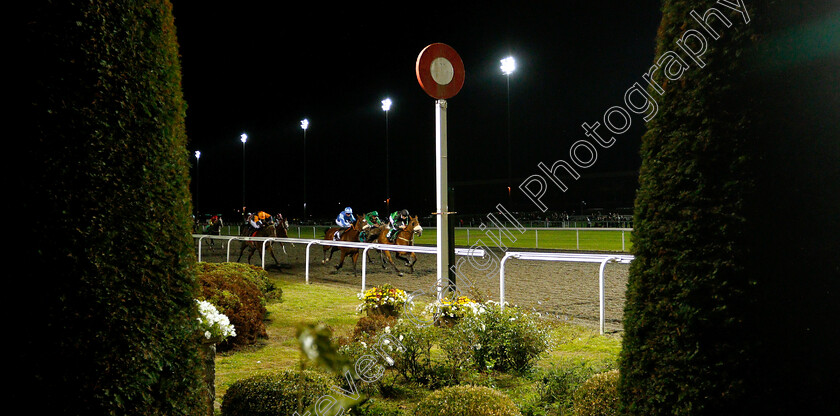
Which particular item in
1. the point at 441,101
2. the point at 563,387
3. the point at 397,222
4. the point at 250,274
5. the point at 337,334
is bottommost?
the point at 337,334

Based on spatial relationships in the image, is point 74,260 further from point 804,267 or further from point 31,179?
point 804,267

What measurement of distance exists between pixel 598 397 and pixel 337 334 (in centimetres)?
351

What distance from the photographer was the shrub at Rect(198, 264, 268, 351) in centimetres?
511

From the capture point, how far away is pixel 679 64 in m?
1.54

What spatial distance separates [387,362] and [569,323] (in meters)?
2.89

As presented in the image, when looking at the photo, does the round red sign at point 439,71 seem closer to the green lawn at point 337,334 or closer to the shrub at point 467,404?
the green lawn at point 337,334

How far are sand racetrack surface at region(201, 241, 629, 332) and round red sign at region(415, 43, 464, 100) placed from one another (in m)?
1.78

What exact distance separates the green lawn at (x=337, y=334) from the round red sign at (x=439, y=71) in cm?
233

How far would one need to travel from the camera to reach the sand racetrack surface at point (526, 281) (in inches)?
262

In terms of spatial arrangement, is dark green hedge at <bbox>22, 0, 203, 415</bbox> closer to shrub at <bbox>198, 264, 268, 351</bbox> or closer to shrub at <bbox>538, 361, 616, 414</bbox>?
shrub at <bbox>538, 361, 616, 414</bbox>

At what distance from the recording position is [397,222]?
1359cm

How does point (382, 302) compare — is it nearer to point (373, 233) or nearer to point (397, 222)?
point (373, 233)

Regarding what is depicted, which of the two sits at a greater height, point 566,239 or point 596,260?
point 596,260

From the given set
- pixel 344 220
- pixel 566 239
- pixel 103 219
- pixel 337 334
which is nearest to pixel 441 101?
pixel 337 334
